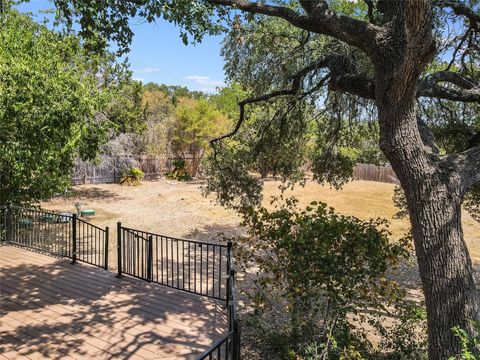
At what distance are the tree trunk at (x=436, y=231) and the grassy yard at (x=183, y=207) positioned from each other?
7.91m

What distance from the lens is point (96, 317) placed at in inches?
221

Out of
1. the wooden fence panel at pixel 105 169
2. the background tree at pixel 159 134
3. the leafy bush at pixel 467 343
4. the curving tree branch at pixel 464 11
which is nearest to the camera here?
the leafy bush at pixel 467 343

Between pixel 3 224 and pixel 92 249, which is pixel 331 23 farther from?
pixel 3 224

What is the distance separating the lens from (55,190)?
31.9 ft

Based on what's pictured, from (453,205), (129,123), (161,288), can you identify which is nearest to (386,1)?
(453,205)

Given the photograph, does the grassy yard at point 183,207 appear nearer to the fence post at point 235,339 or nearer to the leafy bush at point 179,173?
the leafy bush at point 179,173

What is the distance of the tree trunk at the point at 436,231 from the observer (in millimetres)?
4008

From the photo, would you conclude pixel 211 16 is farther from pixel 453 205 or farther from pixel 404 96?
pixel 453 205

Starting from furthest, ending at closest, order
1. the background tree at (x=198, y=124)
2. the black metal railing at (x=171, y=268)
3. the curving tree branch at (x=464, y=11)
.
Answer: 1. the background tree at (x=198, y=124)
2. the black metal railing at (x=171, y=268)
3. the curving tree branch at (x=464, y=11)

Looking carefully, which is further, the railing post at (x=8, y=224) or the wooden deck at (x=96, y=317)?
the railing post at (x=8, y=224)

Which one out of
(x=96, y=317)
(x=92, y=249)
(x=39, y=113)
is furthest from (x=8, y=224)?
(x=96, y=317)

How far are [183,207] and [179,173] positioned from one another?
10.6 meters

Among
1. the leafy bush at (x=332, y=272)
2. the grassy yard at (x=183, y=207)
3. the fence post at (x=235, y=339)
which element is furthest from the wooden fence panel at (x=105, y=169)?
the fence post at (x=235, y=339)

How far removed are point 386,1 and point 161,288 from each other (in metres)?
6.12
